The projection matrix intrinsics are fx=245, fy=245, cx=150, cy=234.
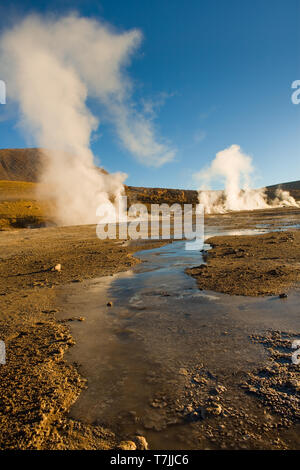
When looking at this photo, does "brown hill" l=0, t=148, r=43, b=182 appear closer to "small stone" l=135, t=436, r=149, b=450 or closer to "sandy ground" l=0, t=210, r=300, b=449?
"sandy ground" l=0, t=210, r=300, b=449

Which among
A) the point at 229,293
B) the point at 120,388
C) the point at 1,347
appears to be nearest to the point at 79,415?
the point at 120,388

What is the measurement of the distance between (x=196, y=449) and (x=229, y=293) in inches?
189

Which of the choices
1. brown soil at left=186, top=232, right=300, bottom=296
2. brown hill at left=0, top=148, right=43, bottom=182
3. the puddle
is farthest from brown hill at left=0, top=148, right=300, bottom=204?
the puddle

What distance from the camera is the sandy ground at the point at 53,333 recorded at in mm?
2746

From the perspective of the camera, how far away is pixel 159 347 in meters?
4.46

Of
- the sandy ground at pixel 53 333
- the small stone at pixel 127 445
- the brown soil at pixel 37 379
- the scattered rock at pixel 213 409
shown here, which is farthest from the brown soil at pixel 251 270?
the small stone at pixel 127 445

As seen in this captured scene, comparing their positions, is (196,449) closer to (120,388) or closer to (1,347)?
(120,388)

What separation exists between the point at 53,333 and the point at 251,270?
6.94 metres

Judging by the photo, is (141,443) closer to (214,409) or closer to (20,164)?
(214,409)

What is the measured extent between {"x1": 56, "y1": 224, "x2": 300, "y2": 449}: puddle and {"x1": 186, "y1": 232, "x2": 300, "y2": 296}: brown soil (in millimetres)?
596

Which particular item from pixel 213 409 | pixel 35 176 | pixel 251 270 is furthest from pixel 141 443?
pixel 35 176

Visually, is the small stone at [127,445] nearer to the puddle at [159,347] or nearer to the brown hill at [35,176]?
the puddle at [159,347]

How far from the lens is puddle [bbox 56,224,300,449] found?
2.96m

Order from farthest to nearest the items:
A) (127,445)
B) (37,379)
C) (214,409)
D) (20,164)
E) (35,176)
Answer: (20,164) → (35,176) → (37,379) → (214,409) → (127,445)
